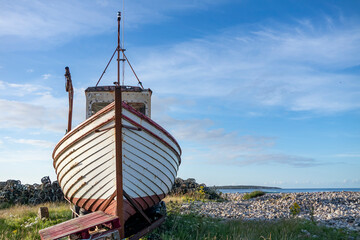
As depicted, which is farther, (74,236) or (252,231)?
(252,231)

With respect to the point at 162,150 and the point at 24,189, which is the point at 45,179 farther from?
the point at 162,150

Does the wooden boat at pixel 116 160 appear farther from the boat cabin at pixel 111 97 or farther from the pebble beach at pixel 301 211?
the pebble beach at pixel 301 211

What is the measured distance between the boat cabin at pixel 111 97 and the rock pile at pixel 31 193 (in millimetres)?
8874

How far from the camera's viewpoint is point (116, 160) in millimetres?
6246

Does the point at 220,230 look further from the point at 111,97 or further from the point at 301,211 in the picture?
the point at 301,211

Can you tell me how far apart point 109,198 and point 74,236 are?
0.92 meters

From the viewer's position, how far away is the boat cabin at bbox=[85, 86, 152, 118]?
9.07m

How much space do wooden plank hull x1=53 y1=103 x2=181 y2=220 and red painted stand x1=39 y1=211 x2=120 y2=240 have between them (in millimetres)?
356

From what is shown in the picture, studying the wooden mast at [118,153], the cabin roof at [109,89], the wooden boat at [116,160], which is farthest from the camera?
the cabin roof at [109,89]

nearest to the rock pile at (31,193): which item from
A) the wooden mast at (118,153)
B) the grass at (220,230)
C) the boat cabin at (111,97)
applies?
the grass at (220,230)

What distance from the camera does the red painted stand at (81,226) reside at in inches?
207

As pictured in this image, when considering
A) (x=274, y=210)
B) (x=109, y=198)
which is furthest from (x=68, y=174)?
(x=274, y=210)

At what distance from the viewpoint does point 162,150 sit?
7.23 m

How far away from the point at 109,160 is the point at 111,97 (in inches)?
121
